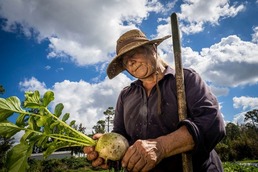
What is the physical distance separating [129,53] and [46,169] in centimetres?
3591

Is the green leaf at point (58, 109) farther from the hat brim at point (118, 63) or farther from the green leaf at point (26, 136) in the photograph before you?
the hat brim at point (118, 63)

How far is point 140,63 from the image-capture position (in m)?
2.60

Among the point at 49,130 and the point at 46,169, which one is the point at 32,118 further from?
the point at 46,169

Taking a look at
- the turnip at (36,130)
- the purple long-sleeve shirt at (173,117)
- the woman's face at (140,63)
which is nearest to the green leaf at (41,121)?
the turnip at (36,130)

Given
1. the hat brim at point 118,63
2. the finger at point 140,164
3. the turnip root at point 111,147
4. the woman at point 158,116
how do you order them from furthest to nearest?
1. the hat brim at point 118,63
2. the turnip root at point 111,147
3. the woman at point 158,116
4. the finger at point 140,164

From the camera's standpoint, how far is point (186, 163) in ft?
6.12

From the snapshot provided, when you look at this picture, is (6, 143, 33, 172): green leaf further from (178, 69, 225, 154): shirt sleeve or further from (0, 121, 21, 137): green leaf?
(178, 69, 225, 154): shirt sleeve

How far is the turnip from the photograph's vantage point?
1850 millimetres

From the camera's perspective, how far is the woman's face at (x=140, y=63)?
2.58 m

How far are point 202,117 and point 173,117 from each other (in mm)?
424

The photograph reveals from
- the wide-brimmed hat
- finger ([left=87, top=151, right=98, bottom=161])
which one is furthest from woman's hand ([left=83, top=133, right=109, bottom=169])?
the wide-brimmed hat

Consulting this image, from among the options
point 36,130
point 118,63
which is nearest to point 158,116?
point 118,63

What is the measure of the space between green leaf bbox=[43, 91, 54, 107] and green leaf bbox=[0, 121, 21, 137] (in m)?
0.28

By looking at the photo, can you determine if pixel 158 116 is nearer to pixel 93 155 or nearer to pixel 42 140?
pixel 93 155
